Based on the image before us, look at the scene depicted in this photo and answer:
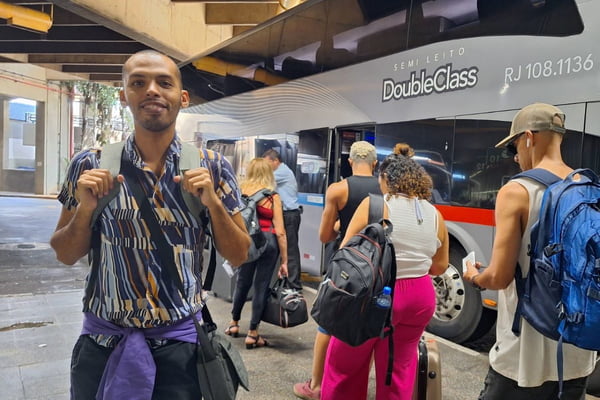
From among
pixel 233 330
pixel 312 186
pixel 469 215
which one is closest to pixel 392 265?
pixel 469 215

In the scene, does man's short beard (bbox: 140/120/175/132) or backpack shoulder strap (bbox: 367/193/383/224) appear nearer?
man's short beard (bbox: 140/120/175/132)

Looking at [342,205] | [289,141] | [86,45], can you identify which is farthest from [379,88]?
[86,45]

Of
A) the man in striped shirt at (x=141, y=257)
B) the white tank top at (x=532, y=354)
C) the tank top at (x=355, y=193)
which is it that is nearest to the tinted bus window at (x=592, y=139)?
the tank top at (x=355, y=193)

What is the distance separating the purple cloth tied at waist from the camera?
1.68m

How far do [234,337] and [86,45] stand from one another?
10.5m

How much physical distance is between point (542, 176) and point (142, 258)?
1713 millimetres

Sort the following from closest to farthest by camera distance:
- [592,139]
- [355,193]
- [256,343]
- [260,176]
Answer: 1. [355,193]
2. [592,139]
3. [256,343]
4. [260,176]

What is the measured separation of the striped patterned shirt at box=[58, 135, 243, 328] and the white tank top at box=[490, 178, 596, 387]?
1393mm

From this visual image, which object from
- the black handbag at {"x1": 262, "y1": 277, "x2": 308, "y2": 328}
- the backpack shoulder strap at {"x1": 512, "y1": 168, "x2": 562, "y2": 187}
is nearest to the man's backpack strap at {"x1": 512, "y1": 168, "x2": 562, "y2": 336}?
the backpack shoulder strap at {"x1": 512, "y1": 168, "x2": 562, "y2": 187}

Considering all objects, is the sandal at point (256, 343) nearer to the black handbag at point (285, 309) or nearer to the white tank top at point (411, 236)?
the black handbag at point (285, 309)

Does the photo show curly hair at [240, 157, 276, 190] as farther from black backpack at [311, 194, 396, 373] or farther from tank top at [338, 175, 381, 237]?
black backpack at [311, 194, 396, 373]

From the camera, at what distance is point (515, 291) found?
2232 mm

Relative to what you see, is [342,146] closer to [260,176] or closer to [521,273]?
[260,176]

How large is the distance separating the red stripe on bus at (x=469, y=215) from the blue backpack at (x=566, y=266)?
9.56 ft
